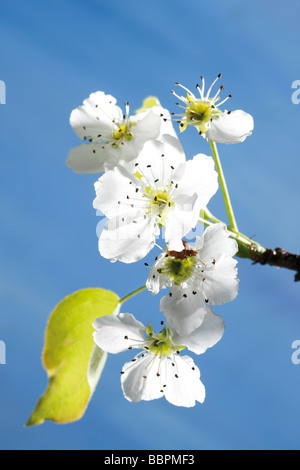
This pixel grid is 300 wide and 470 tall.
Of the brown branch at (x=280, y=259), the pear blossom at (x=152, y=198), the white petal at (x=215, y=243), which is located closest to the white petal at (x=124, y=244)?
the pear blossom at (x=152, y=198)

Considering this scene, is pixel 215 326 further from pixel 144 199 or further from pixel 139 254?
pixel 144 199

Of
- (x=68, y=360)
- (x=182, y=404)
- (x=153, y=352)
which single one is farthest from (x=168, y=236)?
(x=68, y=360)

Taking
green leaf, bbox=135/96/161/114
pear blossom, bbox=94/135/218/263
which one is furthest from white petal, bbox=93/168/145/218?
green leaf, bbox=135/96/161/114

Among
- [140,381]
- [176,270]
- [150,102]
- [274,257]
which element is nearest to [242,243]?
[274,257]

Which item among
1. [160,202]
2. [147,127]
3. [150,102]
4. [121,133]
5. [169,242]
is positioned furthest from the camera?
[150,102]

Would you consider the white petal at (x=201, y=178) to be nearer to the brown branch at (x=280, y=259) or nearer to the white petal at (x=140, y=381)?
the brown branch at (x=280, y=259)

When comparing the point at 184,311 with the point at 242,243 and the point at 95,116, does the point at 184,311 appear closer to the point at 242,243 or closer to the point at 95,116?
the point at 242,243
